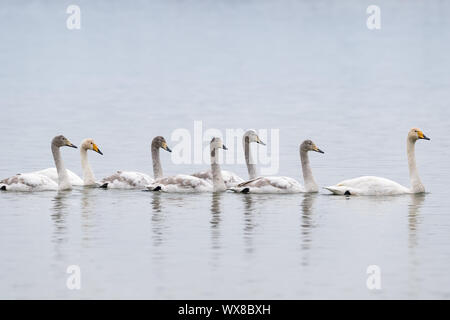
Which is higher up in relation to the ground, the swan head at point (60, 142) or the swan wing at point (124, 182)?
the swan head at point (60, 142)

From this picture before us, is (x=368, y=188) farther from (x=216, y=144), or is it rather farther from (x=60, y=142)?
(x=60, y=142)

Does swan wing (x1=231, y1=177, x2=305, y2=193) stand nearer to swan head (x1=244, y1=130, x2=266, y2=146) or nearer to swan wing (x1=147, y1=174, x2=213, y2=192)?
swan wing (x1=147, y1=174, x2=213, y2=192)

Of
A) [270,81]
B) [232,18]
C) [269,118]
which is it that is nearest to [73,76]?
[270,81]

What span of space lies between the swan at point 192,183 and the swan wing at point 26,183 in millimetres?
2071

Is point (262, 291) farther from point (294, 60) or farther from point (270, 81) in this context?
point (294, 60)

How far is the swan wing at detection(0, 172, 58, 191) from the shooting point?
24.9m

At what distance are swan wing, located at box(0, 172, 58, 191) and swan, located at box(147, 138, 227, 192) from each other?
2.07 m

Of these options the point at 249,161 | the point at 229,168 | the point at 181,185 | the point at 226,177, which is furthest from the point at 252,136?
the point at 229,168

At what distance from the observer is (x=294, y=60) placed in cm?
9069

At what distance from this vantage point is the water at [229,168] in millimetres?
16891

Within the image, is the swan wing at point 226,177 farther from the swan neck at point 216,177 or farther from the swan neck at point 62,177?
the swan neck at point 62,177

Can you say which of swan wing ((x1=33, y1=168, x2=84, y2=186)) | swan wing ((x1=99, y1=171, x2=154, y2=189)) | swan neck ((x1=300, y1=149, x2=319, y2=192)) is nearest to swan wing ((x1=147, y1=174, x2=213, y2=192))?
swan wing ((x1=99, y1=171, x2=154, y2=189))

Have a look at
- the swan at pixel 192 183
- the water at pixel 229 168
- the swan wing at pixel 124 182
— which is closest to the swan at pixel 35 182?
the water at pixel 229 168

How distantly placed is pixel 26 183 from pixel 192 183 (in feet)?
10.5
